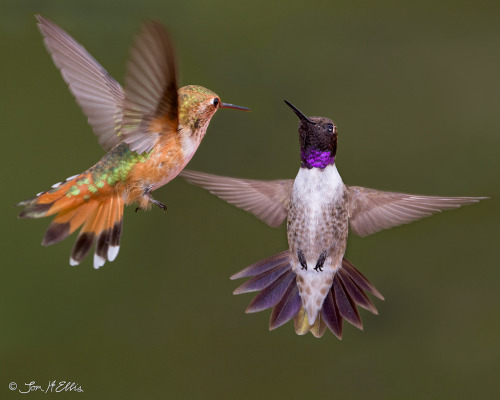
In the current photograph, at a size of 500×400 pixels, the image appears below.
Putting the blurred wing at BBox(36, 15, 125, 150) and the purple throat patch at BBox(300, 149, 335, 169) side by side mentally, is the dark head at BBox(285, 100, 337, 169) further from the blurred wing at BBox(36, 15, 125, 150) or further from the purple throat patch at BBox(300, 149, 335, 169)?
the blurred wing at BBox(36, 15, 125, 150)

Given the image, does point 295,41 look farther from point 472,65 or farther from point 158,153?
point 158,153

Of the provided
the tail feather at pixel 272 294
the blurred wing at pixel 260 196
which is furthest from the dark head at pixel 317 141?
the tail feather at pixel 272 294

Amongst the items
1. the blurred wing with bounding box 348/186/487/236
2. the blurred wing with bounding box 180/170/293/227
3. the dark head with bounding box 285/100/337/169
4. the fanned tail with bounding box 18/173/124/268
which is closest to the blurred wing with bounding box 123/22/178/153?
the fanned tail with bounding box 18/173/124/268

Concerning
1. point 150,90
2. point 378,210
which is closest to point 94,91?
point 150,90

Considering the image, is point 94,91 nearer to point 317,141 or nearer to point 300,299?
point 317,141

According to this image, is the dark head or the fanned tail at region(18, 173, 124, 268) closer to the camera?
the fanned tail at region(18, 173, 124, 268)
